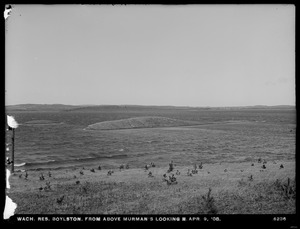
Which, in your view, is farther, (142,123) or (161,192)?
(142,123)

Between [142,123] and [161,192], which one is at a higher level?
[142,123]

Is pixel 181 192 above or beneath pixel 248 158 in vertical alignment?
beneath

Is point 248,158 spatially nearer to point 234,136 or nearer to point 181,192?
point 234,136

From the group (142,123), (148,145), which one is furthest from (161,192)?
(142,123)

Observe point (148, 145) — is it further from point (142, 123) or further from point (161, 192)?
point (161, 192)

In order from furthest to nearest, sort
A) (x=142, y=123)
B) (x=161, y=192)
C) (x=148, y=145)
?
1. (x=142, y=123)
2. (x=148, y=145)
3. (x=161, y=192)

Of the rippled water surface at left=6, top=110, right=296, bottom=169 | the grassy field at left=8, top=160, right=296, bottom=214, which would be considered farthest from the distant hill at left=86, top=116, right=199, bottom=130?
the grassy field at left=8, top=160, right=296, bottom=214
